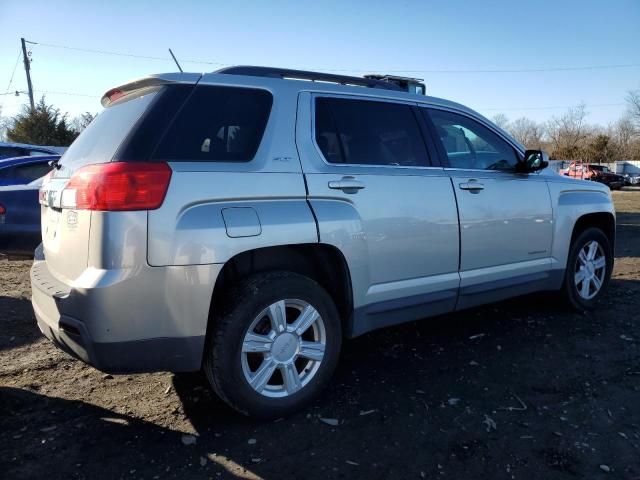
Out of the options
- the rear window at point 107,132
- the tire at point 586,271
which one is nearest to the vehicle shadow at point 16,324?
the rear window at point 107,132

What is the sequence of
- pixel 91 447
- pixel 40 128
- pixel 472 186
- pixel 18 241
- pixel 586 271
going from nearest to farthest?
pixel 91 447, pixel 472 186, pixel 586 271, pixel 18 241, pixel 40 128

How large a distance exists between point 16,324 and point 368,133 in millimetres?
3655

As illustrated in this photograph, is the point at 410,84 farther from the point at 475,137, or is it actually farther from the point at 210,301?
the point at 210,301

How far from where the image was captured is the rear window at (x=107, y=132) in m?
2.66

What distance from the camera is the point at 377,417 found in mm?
2977

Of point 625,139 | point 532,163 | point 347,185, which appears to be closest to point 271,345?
point 347,185

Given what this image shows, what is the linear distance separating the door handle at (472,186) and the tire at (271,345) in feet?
4.75

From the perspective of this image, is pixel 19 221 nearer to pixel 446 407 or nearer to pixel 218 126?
pixel 218 126

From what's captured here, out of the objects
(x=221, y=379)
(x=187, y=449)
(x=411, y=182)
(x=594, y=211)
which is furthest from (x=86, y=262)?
(x=594, y=211)

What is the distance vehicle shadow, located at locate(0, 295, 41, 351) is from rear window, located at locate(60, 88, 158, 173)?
6.30 feet

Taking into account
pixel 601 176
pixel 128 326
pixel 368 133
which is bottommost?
pixel 128 326

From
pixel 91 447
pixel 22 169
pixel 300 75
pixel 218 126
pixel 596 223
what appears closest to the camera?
pixel 91 447

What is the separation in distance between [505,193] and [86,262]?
10.3 feet

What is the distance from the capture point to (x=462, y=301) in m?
3.87
